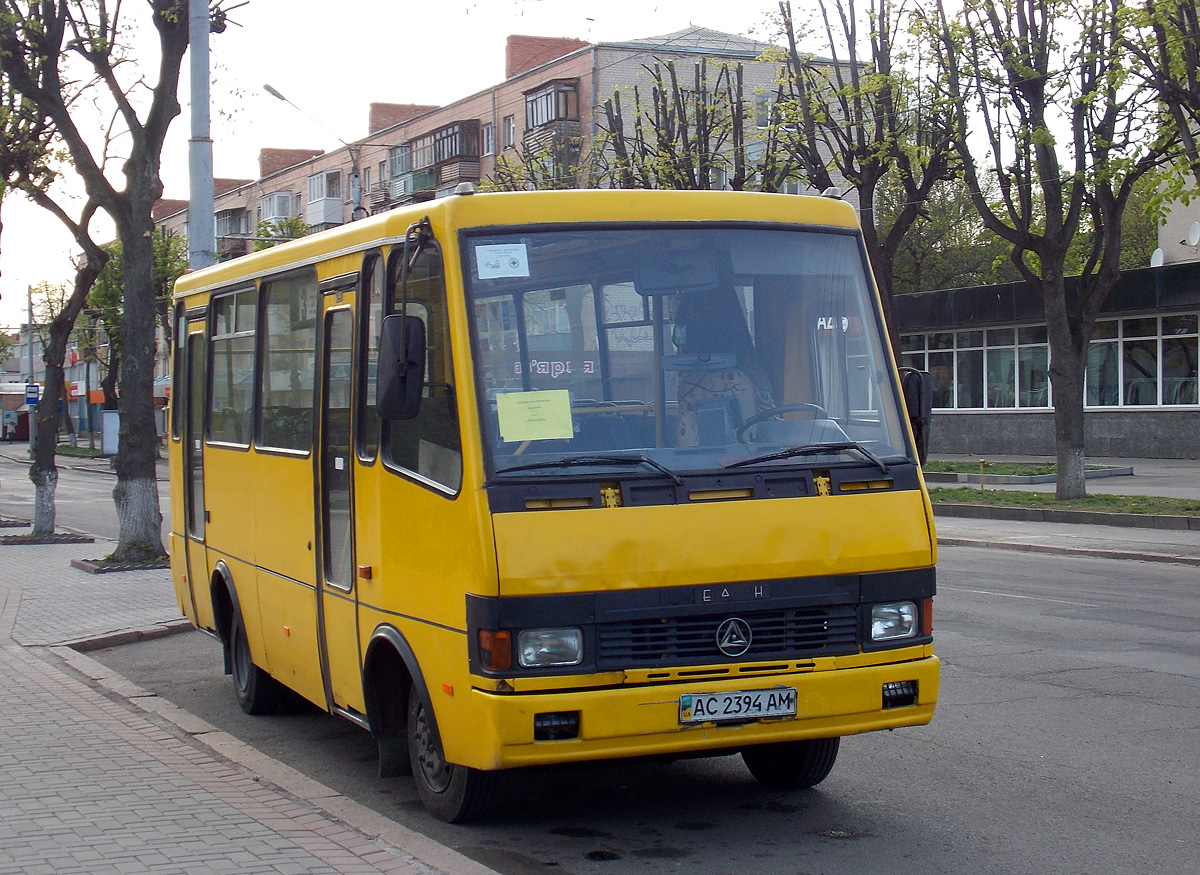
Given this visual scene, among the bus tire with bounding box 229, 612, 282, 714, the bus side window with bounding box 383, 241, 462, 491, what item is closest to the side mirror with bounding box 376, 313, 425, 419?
the bus side window with bounding box 383, 241, 462, 491

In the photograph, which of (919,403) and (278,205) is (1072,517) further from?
(278,205)

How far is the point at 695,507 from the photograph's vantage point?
5.20 m

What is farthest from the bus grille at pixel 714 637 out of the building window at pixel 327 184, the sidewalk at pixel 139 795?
the building window at pixel 327 184

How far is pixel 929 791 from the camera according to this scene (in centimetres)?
611

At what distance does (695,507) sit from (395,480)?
4.29 feet

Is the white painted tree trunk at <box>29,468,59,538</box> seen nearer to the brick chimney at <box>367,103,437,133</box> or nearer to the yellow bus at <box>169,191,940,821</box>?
the yellow bus at <box>169,191,940,821</box>

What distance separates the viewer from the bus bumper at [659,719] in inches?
197

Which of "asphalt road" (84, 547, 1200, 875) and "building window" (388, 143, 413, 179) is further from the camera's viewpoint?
"building window" (388, 143, 413, 179)

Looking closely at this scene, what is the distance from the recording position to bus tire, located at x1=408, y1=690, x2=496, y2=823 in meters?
5.52

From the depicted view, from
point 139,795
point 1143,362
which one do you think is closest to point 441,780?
point 139,795

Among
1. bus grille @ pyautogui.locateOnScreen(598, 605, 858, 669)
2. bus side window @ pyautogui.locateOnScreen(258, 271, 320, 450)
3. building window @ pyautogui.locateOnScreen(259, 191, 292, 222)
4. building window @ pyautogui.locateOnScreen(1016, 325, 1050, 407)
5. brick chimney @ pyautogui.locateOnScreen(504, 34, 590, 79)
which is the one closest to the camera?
bus grille @ pyautogui.locateOnScreen(598, 605, 858, 669)

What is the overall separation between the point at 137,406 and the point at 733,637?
13.1 m

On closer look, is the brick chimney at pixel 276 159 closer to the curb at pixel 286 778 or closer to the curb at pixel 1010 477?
the curb at pixel 1010 477

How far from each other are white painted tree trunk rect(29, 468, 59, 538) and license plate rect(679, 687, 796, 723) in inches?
749
